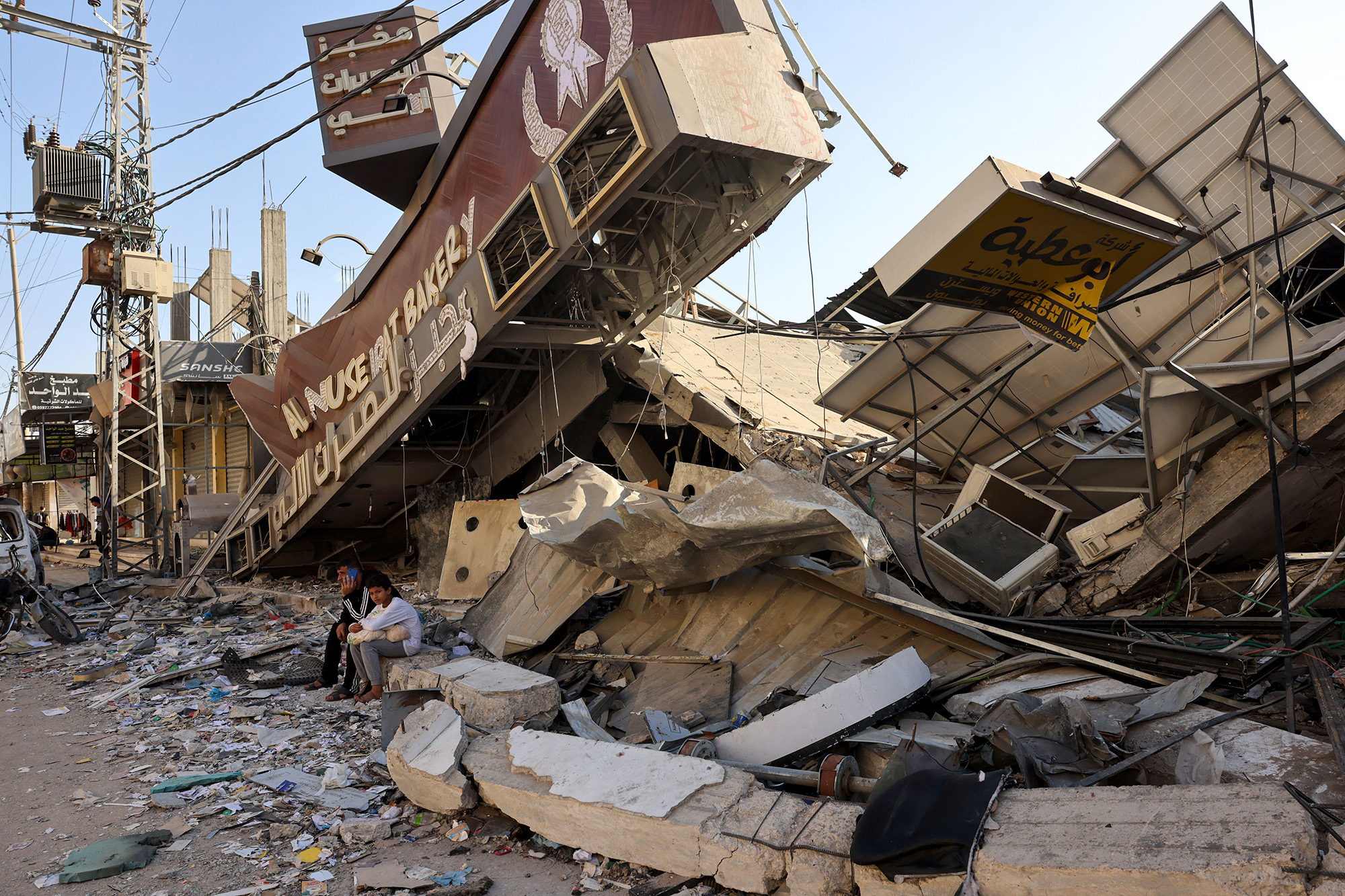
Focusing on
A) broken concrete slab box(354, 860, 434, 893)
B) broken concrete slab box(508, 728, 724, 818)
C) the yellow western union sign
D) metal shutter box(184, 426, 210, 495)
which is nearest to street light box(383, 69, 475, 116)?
the yellow western union sign

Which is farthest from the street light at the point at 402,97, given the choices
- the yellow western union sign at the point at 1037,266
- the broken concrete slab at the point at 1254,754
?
the broken concrete slab at the point at 1254,754

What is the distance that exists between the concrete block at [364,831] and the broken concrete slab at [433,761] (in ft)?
0.94

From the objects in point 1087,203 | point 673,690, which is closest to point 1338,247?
point 1087,203

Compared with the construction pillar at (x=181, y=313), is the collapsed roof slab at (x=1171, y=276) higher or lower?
lower

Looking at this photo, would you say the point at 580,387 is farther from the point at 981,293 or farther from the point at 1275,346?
the point at 1275,346

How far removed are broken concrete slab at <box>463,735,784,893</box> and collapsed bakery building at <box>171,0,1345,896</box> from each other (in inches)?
0.7

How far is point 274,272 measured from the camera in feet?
79.1

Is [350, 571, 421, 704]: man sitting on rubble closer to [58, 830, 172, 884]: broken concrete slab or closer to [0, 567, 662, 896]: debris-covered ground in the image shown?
[0, 567, 662, 896]: debris-covered ground

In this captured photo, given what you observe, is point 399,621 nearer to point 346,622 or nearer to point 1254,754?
point 346,622

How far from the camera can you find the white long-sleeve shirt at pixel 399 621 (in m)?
6.77

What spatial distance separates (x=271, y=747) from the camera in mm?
5887

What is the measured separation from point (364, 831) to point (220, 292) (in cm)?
2629

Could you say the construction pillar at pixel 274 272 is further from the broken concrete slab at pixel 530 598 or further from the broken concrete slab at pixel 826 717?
the broken concrete slab at pixel 826 717

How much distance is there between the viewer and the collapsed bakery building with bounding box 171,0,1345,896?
348 cm
